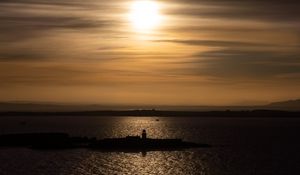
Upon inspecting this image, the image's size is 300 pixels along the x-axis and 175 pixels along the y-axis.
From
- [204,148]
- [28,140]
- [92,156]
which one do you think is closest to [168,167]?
[92,156]

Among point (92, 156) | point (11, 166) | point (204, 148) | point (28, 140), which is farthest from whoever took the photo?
point (28, 140)

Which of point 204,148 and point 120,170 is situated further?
point 204,148

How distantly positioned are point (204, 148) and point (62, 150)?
26.8 metres

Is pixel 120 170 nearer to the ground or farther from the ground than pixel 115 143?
nearer to the ground

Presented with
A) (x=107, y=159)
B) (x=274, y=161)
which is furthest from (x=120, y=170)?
(x=274, y=161)

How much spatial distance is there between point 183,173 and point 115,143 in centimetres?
4386

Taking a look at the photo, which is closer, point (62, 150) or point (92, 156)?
point (92, 156)

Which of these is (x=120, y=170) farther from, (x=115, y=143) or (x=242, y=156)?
(x=115, y=143)

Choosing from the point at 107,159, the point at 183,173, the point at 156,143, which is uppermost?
the point at 156,143

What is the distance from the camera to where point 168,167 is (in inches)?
3531

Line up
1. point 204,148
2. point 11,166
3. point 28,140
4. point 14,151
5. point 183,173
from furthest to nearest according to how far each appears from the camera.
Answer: point 28,140
point 204,148
point 14,151
point 11,166
point 183,173

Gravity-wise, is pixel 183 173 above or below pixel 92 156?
below

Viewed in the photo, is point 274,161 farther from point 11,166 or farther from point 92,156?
point 11,166

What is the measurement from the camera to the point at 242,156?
109m
